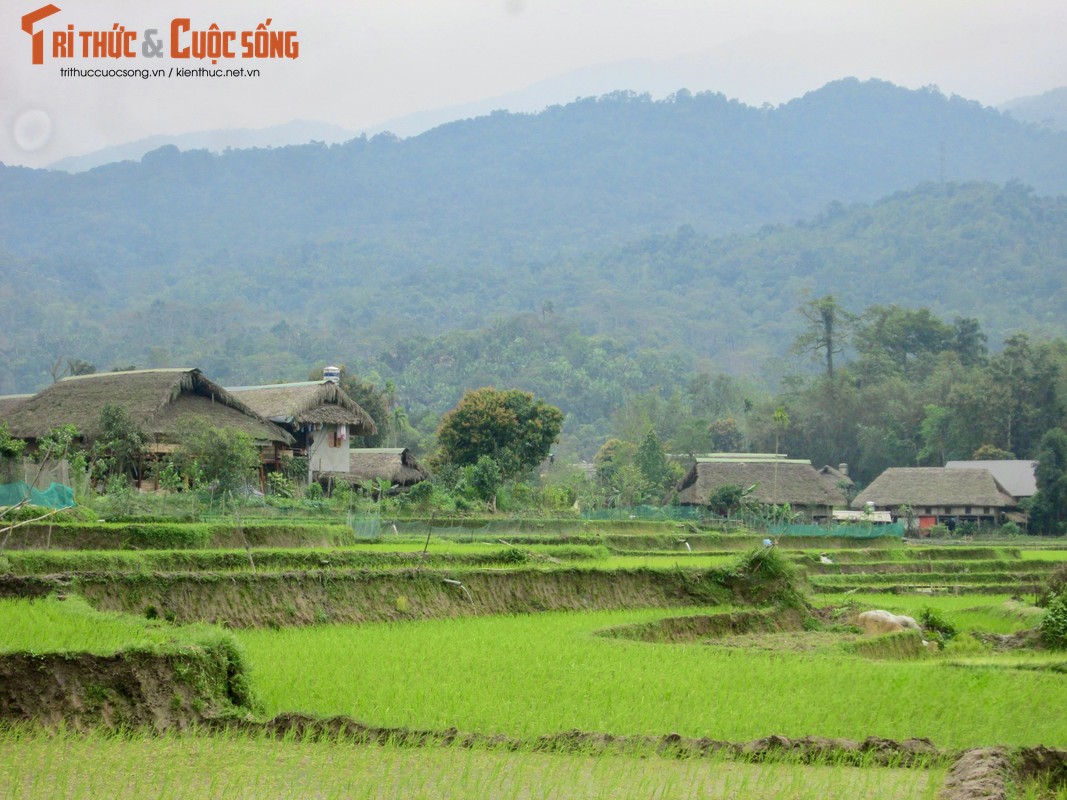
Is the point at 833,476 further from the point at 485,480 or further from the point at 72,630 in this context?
the point at 72,630

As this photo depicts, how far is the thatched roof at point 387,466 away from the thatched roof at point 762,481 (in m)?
12.8

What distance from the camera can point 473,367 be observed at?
11000cm

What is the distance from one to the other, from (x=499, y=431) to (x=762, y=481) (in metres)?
13.5

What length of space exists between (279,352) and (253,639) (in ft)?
349

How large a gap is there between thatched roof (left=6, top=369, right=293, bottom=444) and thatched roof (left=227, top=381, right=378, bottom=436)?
2.85 metres

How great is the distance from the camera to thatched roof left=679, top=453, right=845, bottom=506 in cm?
5256

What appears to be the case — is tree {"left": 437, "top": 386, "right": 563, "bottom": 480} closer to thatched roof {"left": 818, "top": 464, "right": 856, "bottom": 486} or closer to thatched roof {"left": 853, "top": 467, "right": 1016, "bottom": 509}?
thatched roof {"left": 853, "top": 467, "right": 1016, "bottom": 509}

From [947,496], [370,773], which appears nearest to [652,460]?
[947,496]

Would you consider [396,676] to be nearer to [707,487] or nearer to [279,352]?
[707,487]

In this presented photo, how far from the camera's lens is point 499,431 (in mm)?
45250

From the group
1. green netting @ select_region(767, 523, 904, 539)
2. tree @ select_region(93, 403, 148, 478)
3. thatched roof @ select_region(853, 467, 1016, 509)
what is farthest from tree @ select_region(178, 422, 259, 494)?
thatched roof @ select_region(853, 467, 1016, 509)

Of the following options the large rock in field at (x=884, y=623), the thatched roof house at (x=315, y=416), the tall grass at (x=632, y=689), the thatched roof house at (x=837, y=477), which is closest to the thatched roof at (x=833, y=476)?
the thatched roof house at (x=837, y=477)

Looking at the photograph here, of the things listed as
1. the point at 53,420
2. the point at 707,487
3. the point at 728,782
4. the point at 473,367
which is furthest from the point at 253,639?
the point at 473,367

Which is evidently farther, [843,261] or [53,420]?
[843,261]
